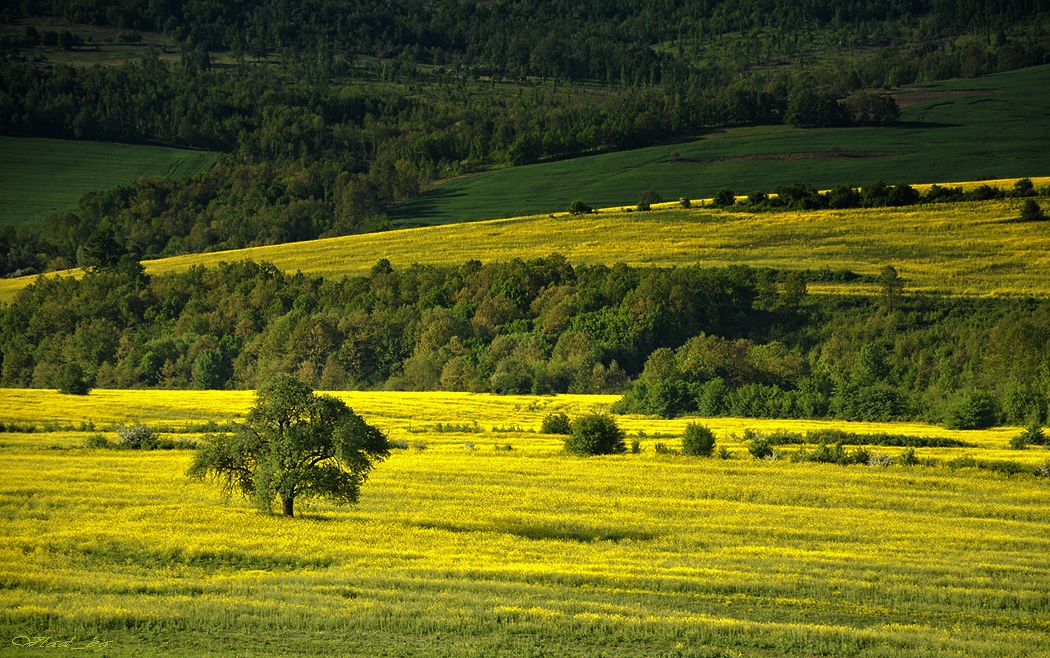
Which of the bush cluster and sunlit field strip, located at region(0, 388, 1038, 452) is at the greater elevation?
the bush cluster

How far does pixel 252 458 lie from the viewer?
123ft

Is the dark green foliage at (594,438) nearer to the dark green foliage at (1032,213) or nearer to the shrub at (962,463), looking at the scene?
the shrub at (962,463)

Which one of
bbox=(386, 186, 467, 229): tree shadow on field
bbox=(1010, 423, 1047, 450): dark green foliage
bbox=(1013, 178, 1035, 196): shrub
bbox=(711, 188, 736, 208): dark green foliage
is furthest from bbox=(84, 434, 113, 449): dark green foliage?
bbox=(1013, 178, 1035, 196): shrub

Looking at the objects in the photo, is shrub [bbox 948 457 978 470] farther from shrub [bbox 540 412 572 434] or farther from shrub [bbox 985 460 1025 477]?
shrub [bbox 540 412 572 434]

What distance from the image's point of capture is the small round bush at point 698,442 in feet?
173

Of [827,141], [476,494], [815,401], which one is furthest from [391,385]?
[827,141]

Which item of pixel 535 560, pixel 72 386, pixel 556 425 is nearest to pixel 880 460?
pixel 556 425

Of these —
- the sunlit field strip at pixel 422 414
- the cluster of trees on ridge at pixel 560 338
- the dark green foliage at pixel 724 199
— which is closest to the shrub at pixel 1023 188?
the dark green foliage at pixel 724 199

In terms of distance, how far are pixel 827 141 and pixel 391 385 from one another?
3105 inches

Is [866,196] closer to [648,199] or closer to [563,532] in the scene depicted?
[648,199]

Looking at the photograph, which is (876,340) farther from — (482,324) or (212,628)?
(212,628)

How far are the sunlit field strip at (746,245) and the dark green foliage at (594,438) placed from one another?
4547 centimetres

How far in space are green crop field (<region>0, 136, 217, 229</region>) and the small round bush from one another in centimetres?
11201

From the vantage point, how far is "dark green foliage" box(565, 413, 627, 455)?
175 ft
